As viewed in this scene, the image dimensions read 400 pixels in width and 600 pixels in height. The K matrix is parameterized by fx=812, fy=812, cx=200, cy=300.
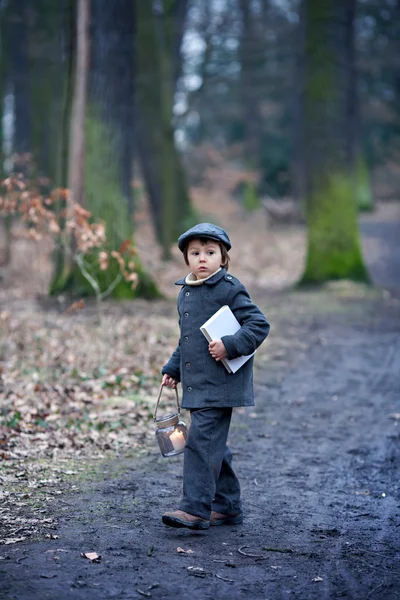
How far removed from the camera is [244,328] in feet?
15.1

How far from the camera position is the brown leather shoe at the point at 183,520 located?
4.57 m

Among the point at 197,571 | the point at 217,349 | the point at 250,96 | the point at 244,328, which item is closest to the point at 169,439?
the point at 217,349

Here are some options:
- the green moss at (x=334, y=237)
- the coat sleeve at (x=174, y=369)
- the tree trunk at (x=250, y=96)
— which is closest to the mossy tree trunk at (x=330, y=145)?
the green moss at (x=334, y=237)

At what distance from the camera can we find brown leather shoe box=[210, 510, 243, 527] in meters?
4.82

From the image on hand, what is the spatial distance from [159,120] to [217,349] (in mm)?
16186

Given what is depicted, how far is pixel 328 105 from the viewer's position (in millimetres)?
14398

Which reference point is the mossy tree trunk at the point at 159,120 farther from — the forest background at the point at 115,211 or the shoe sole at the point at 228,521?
the shoe sole at the point at 228,521

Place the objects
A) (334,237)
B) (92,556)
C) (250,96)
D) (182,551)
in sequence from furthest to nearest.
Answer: (250,96)
(334,237)
(182,551)
(92,556)

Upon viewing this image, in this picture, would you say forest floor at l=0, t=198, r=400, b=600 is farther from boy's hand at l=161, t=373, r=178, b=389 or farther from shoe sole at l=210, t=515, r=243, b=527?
boy's hand at l=161, t=373, r=178, b=389

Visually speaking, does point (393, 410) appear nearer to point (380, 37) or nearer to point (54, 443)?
point (54, 443)

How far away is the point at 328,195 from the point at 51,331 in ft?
22.1

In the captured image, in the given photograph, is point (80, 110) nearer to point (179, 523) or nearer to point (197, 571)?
point (179, 523)

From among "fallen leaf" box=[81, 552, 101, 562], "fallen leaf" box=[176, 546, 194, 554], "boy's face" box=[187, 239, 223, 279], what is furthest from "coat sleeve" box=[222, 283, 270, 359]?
"fallen leaf" box=[81, 552, 101, 562]

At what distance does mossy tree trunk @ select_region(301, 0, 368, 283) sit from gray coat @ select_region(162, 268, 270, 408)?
10.1 m
